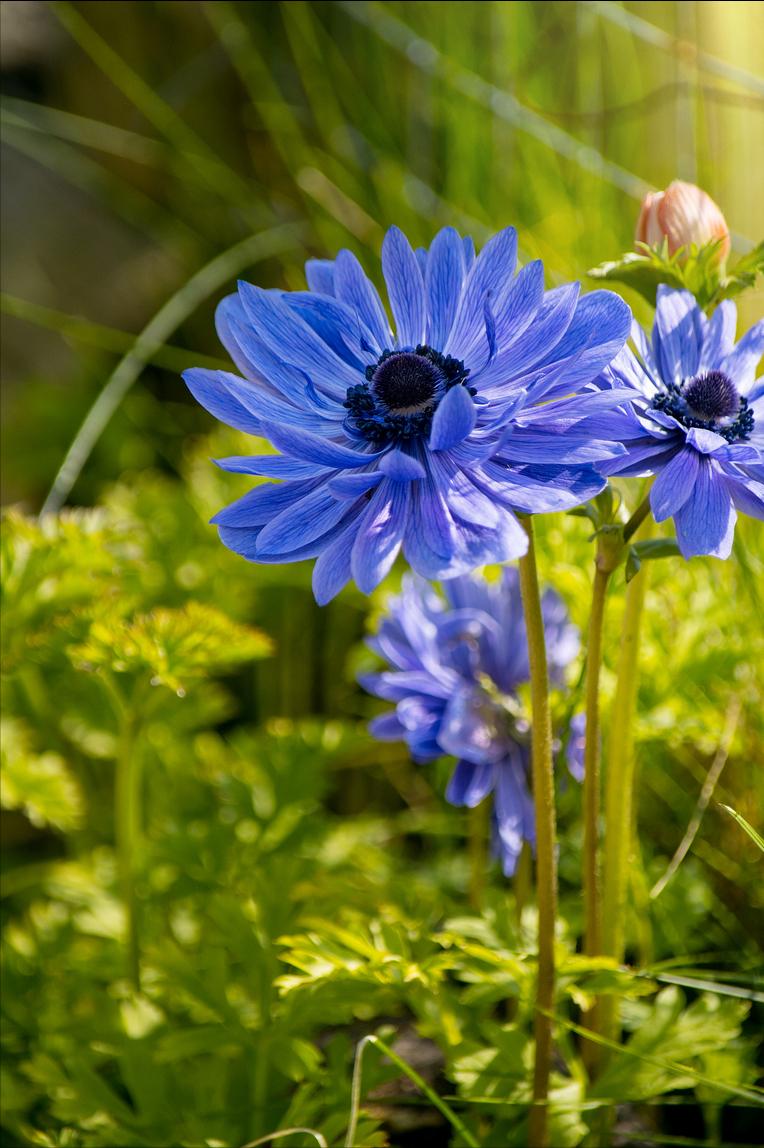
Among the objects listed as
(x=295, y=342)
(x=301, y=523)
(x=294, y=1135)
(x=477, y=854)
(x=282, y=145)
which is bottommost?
(x=294, y=1135)

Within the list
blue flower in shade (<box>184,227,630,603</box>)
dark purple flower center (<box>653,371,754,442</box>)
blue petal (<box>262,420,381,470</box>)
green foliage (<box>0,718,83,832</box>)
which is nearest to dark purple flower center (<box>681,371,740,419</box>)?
dark purple flower center (<box>653,371,754,442</box>)

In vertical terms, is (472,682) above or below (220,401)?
below

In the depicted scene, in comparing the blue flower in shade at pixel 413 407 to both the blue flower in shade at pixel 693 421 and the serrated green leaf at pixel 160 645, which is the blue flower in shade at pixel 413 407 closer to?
the blue flower in shade at pixel 693 421

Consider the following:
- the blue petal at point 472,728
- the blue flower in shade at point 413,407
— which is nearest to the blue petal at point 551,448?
the blue flower in shade at point 413,407

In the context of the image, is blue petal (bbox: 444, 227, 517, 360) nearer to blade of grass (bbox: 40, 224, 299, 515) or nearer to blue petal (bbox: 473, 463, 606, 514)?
blue petal (bbox: 473, 463, 606, 514)

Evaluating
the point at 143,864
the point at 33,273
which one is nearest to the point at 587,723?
the point at 143,864

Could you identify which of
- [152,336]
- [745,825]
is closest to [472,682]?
[745,825]

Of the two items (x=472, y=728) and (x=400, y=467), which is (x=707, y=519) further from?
(x=472, y=728)
